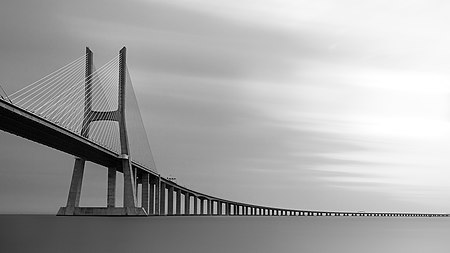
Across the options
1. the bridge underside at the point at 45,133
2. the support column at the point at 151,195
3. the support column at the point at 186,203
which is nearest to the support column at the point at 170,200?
the support column at the point at 186,203

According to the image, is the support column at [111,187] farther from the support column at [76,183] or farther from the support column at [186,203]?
the support column at [186,203]

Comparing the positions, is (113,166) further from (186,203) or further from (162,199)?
(186,203)

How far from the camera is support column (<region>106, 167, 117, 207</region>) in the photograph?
6988cm

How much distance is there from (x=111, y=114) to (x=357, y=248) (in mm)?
35563

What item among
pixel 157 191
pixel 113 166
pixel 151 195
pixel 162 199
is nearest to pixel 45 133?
pixel 113 166

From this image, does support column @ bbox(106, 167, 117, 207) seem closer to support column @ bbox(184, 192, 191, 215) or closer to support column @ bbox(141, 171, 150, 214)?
support column @ bbox(141, 171, 150, 214)

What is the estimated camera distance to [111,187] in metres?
71.4

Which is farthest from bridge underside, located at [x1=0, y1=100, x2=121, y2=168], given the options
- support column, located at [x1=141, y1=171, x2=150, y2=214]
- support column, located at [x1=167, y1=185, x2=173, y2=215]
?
support column, located at [x1=167, y1=185, x2=173, y2=215]

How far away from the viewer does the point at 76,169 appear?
6762cm

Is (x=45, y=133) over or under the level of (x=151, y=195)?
over

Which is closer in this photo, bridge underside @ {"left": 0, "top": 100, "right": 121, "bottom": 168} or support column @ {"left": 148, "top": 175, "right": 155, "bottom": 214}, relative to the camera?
bridge underside @ {"left": 0, "top": 100, "right": 121, "bottom": 168}

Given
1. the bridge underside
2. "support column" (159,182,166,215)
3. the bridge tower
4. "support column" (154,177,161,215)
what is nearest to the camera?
the bridge underside

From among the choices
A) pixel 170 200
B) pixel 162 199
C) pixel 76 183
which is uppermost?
pixel 76 183

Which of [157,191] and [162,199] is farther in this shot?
[162,199]
